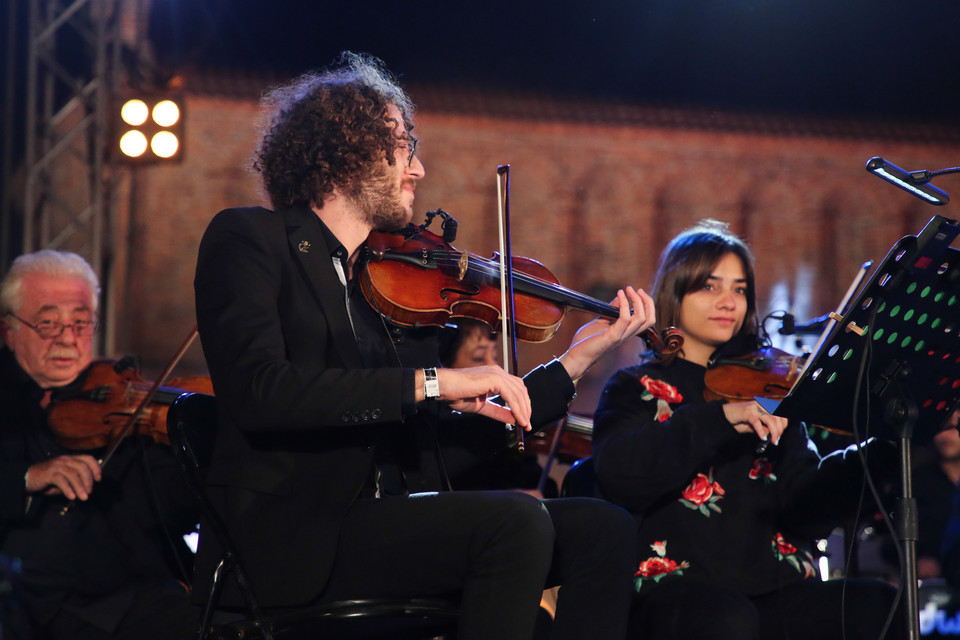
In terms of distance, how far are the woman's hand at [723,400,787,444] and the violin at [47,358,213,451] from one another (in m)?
1.43

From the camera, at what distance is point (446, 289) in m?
2.11

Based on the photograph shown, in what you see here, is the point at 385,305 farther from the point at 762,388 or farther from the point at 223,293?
the point at 762,388

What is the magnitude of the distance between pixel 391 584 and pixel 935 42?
8.94 meters

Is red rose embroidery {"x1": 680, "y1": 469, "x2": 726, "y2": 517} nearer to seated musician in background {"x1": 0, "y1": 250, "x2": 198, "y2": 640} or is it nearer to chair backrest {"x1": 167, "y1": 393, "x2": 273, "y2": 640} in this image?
chair backrest {"x1": 167, "y1": 393, "x2": 273, "y2": 640}

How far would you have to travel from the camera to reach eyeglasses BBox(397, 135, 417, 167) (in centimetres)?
208

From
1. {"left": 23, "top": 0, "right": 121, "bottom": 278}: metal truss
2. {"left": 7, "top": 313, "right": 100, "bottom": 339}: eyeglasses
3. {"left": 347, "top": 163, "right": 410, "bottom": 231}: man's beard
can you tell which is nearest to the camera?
{"left": 347, "top": 163, "right": 410, "bottom": 231}: man's beard

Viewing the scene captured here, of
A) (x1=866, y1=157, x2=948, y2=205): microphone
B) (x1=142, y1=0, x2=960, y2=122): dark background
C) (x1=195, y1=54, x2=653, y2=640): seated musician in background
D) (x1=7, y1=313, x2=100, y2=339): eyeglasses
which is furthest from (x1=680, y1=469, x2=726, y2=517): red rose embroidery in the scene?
(x1=142, y1=0, x2=960, y2=122): dark background

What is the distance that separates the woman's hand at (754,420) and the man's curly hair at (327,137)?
0.89 meters

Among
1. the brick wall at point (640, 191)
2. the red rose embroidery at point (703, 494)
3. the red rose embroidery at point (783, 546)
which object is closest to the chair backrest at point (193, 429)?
the red rose embroidery at point (703, 494)

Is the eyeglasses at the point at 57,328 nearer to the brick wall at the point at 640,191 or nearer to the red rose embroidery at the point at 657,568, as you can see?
the red rose embroidery at the point at 657,568

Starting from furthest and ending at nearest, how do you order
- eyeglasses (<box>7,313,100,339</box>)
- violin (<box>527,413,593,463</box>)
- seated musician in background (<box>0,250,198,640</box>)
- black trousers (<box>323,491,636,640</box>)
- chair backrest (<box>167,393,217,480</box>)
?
violin (<box>527,413,593,463</box>)
eyeglasses (<box>7,313,100,339</box>)
seated musician in background (<box>0,250,198,640</box>)
chair backrest (<box>167,393,217,480</box>)
black trousers (<box>323,491,636,640</box>)

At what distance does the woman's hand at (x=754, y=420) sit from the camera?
6.75ft

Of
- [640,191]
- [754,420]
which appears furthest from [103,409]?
[640,191]

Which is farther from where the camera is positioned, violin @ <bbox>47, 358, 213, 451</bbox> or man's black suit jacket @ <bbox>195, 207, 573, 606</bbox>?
violin @ <bbox>47, 358, 213, 451</bbox>
